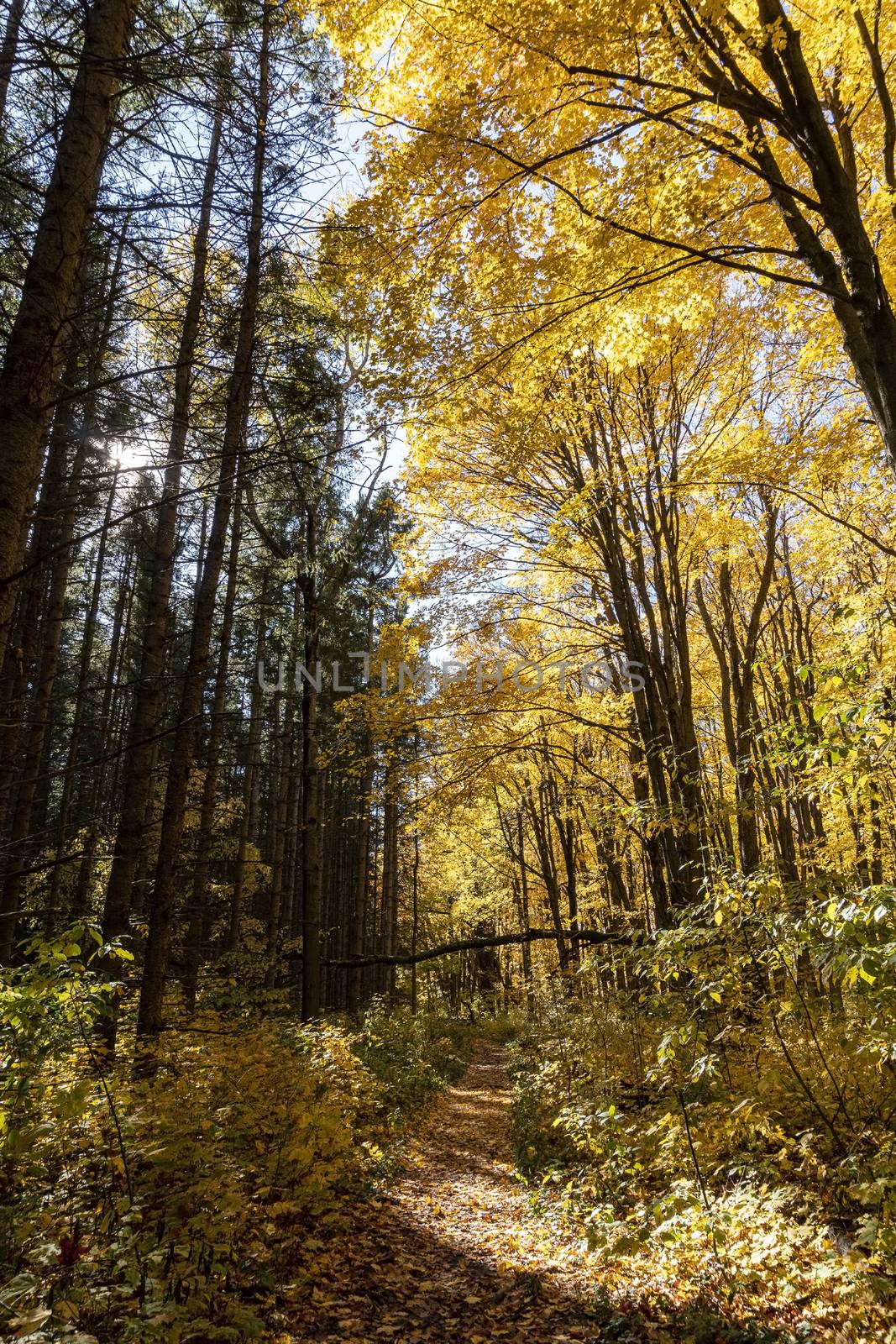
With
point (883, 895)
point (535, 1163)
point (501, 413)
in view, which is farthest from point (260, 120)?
point (535, 1163)

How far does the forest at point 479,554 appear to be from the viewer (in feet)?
10.2

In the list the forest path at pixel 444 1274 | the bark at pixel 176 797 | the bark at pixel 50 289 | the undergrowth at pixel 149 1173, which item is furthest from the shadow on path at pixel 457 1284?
the bark at pixel 50 289

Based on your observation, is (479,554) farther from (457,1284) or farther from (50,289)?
(457,1284)

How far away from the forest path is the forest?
0.04 metres

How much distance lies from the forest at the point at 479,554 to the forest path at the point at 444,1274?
0.14ft

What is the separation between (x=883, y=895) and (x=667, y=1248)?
3.37 m

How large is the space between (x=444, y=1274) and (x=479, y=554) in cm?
752

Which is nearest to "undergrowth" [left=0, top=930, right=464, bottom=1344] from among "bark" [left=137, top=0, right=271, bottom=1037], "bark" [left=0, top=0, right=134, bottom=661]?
"bark" [left=137, top=0, right=271, bottom=1037]

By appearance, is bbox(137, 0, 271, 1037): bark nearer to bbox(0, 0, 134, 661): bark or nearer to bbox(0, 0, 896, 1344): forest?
bbox(0, 0, 896, 1344): forest

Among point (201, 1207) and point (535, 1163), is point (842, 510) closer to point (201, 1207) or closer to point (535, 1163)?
point (535, 1163)

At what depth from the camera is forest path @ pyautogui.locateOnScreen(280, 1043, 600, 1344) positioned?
12.7ft

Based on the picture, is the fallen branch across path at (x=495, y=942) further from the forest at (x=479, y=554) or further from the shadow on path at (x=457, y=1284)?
the shadow on path at (x=457, y=1284)

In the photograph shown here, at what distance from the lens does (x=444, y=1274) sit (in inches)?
189
